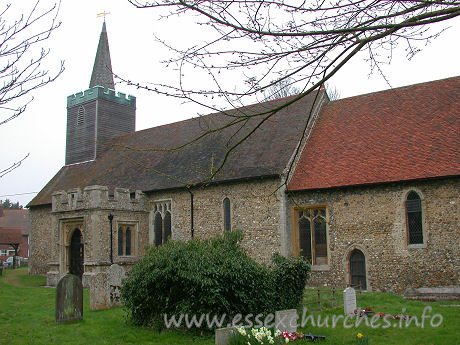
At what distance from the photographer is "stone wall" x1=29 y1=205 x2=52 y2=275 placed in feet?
82.4

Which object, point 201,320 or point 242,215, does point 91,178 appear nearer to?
point 242,215

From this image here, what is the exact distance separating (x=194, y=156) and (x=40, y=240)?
10803 mm

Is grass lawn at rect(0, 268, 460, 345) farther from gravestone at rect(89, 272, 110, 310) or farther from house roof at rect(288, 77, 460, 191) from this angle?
house roof at rect(288, 77, 460, 191)

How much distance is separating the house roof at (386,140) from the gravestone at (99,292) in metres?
7.53

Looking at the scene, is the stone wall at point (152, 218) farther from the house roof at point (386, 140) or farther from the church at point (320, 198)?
the house roof at point (386, 140)

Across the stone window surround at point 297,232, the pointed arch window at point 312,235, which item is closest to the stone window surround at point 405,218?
the stone window surround at point 297,232

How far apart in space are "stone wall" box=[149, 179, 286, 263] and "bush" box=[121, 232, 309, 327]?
6.08m

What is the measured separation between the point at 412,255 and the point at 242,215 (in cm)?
629

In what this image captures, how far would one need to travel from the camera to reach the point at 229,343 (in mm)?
8125

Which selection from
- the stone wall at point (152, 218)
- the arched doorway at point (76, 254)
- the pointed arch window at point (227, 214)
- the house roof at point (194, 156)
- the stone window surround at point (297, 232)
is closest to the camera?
the stone window surround at point (297, 232)

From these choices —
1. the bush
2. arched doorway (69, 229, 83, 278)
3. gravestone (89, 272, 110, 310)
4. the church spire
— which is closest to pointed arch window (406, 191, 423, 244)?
the bush

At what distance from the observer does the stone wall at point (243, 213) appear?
16922 millimetres

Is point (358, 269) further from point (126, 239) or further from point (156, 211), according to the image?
point (126, 239)

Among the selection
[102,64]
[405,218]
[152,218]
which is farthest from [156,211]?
[102,64]
